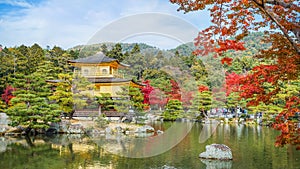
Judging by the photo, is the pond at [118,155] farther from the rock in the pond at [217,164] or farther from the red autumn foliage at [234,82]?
the red autumn foliage at [234,82]

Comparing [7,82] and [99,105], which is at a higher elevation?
[7,82]

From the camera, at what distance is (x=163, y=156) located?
866cm

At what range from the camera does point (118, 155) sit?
8.77 metres

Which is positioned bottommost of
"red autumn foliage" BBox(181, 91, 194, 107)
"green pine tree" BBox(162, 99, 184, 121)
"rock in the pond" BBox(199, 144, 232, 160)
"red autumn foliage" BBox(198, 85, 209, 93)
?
"rock in the pond" BBox(199, 144, 232, 160)

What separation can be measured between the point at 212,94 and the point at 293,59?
16997 mm

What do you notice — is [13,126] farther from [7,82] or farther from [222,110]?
[222,110]

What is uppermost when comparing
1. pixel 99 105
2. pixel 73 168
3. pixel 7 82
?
pixel 7 82

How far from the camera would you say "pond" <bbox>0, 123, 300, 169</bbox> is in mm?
7594

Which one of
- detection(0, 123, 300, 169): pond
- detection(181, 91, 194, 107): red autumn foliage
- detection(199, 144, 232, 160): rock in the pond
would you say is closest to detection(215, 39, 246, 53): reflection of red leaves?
detection(0, 123, 300, 169): pond

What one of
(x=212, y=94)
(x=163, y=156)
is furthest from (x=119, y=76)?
(x=163, y=156)

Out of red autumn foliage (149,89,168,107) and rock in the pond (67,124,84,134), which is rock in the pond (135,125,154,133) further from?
red autumn foliage (149,89,168,107)

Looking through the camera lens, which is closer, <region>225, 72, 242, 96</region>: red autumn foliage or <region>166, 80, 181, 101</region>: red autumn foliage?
<region>225, 72, 242, 96</region>: red autumn foliage

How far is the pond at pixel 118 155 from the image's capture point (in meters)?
7.59

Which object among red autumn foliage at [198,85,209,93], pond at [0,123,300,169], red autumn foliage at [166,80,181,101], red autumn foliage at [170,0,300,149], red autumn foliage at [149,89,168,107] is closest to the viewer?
red autumn foliage at [170,0,300,149]
